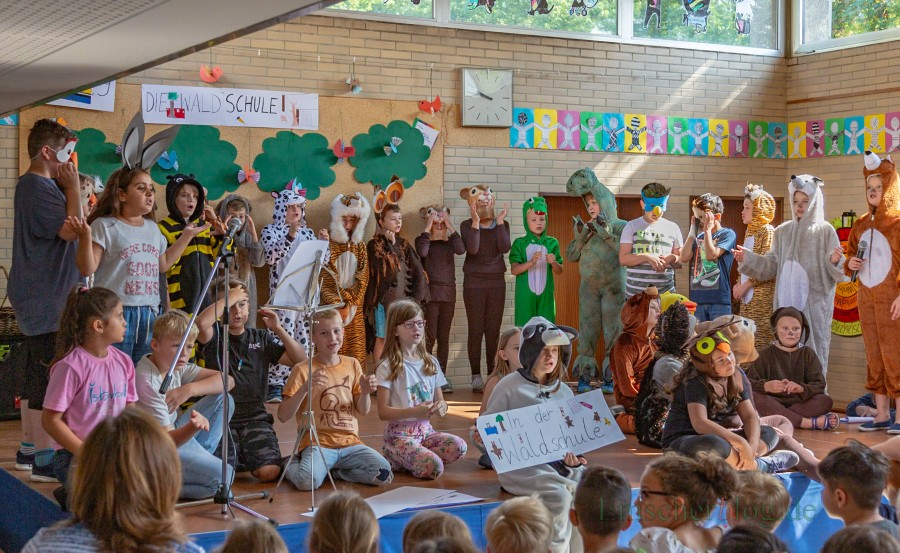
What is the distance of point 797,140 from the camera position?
10.6 meters

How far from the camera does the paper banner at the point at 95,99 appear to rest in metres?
8.27

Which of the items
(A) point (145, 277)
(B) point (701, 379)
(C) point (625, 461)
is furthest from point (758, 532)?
(A) point (145, 277)

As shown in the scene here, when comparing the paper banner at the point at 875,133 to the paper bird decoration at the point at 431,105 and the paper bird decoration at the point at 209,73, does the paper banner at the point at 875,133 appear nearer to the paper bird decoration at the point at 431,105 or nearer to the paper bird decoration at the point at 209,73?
the paper bird decoration at the point at 431,105

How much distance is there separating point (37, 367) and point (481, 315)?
482 cm

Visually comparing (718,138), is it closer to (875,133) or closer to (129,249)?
(875,133)

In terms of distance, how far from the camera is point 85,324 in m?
4.21

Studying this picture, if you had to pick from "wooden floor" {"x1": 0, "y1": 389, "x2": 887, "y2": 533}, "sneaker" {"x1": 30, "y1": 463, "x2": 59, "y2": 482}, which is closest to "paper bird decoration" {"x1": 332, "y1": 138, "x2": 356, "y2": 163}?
"wooden floor" {"x1": 0, "y1": 389, "x2": 887, "y2": 533}

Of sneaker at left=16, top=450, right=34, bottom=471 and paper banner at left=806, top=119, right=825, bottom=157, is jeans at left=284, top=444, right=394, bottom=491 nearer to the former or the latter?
sneaker at left=16, top=450, right=34, bottom=471

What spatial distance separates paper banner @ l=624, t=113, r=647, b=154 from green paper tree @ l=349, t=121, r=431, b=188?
2.13 metres

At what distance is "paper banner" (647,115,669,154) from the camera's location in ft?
33.9

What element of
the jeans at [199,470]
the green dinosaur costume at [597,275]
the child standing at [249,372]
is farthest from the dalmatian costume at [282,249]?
the jeans at [199,470]

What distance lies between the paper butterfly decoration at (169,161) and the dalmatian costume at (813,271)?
498 cm

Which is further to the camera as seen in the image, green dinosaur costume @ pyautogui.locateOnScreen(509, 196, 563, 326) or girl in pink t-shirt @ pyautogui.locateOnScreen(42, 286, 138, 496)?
green dinosaur costume @ pyautogui.locateOnScreen(509, 196, 563, 326)

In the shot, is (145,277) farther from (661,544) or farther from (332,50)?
(332,50)
